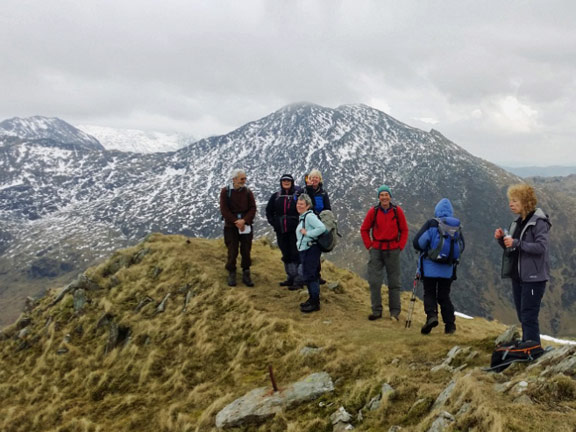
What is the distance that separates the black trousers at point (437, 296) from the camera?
36.9 ft

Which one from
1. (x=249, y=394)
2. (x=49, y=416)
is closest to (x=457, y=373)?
(x=249, y=394)

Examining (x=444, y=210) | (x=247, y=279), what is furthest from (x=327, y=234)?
(x=247, y=279)

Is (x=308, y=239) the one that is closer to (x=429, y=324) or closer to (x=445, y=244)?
(x=445, y=244)

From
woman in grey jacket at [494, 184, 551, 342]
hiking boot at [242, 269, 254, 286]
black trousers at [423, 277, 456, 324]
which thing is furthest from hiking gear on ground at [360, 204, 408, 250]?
hiking boot at [242, 269, 254, 286]

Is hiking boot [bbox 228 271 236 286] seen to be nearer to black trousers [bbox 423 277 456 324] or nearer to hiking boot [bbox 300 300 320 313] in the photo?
hiking boot [bbox 300 300 320 313]

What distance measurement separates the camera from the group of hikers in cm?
843

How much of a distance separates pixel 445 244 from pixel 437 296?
5.91ft

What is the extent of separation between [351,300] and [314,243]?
464 centimetres

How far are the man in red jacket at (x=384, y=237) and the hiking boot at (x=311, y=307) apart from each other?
77.2 inches

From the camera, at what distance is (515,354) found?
7.54 m

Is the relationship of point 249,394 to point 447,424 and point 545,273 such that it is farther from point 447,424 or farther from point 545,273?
point 545,273

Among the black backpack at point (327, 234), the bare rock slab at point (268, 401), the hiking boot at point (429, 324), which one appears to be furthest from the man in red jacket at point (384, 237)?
the bare rock slab at point (268, 401)

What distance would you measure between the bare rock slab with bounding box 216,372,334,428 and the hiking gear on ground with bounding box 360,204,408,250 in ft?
17.4

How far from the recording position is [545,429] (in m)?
5.05
